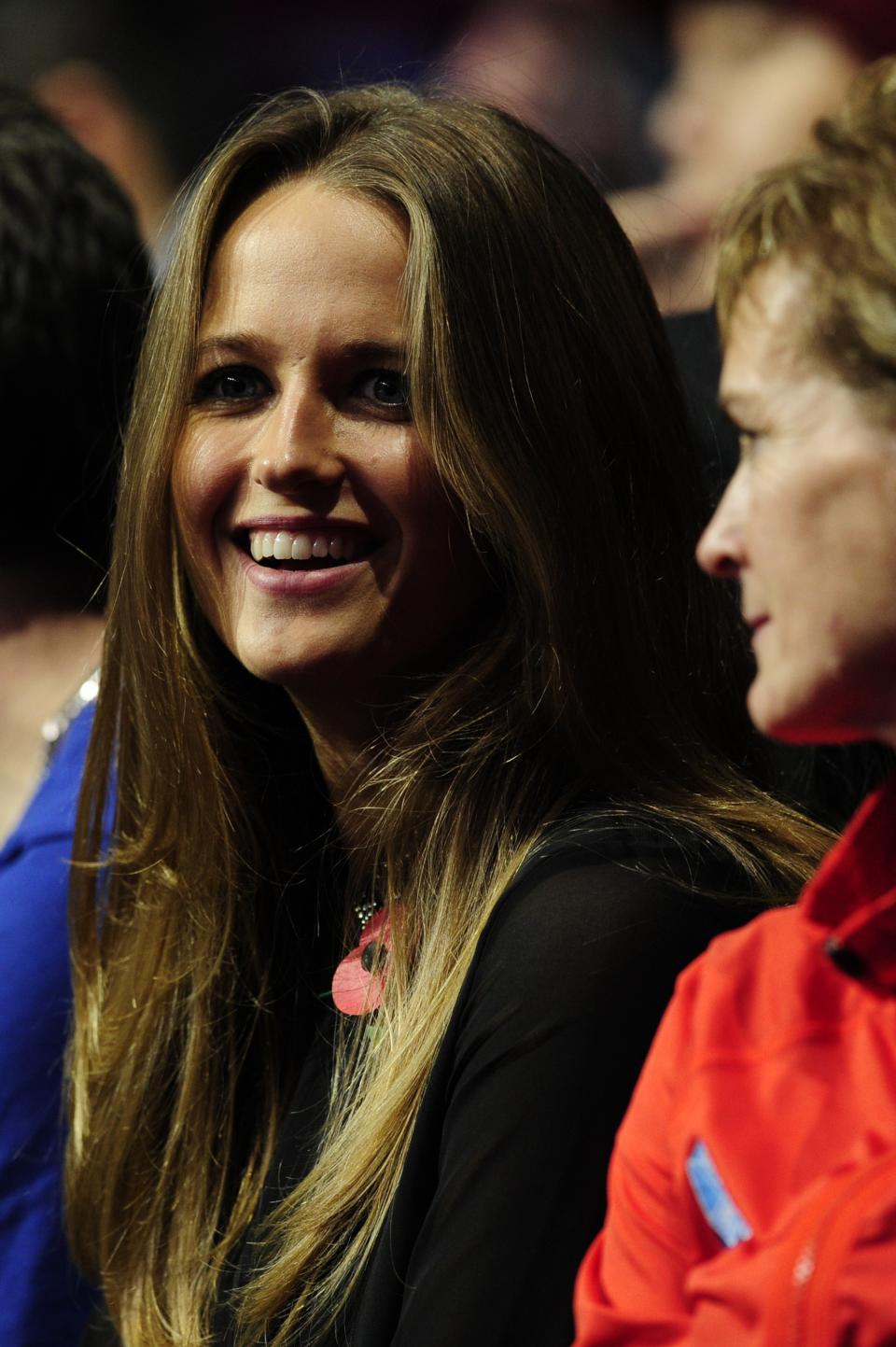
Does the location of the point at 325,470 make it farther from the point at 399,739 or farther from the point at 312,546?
the point at 399,739

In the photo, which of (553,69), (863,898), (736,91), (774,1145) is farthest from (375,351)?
(553,69)

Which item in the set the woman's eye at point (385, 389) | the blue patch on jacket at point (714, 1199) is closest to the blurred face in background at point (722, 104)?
the woman's eye at point (385, 389)

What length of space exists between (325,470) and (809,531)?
0.76m

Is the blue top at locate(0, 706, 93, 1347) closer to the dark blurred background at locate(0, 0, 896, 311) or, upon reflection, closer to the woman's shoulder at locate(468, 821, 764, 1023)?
the woman's shoulder at locate(468, 821, 764, 1023)

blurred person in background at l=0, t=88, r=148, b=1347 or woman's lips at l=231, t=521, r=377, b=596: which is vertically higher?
blurred person in background at l=0, t=88, r=148, b=1347

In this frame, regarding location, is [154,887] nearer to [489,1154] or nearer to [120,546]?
[120,546]

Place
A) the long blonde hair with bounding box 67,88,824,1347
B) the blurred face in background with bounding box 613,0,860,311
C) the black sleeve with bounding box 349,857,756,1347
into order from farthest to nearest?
the blurred face in background with bounding box 613,0,860,311 < the long blonde hair with bounding box 67,88,824,1347 < the black sleeve with bounding box 349,857,756,1347

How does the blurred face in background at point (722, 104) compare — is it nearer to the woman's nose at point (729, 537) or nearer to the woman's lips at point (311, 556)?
the woman's lips at point (311, 556)

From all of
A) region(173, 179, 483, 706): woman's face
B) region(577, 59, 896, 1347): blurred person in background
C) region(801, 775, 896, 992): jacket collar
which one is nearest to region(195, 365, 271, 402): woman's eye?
region(173, 179, 483, 706): woman's face

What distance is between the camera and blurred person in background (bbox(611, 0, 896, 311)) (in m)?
3.73

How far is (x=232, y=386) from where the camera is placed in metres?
1.84

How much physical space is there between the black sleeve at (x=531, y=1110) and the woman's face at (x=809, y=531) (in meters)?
0.43

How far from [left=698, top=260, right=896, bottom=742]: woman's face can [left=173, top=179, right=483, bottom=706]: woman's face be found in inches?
26.4

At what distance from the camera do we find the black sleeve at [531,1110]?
1378mm
